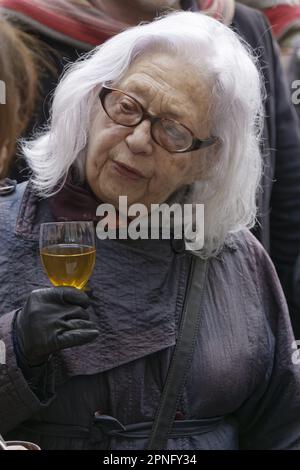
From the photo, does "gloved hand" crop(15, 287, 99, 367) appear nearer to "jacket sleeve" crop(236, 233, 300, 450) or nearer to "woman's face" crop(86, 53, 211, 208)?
"woman's face" crop(86, 53, 211, 208)

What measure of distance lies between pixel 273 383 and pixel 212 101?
0.71 meters

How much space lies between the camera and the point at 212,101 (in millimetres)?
1573

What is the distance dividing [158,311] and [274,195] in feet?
2.24

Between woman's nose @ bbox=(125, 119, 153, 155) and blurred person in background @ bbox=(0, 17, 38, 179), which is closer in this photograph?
woman's nose @ bbox=(125, 119, 153, 155)

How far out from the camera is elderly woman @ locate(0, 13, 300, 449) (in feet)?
4.91

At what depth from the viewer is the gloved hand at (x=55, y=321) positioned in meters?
1.32

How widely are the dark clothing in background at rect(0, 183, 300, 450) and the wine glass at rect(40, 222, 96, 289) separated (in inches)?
5.9

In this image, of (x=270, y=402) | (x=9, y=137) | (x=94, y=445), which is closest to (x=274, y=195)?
(x=270, y=402)

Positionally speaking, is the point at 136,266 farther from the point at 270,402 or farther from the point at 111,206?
the point at 270,402

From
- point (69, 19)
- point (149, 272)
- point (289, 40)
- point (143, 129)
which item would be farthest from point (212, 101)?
point (289, 40)

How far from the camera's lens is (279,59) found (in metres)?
2.05

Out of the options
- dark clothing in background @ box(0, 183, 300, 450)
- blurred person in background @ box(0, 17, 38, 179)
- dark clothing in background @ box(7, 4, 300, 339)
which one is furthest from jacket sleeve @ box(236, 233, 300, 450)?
blurred person in background @ box(0, 17, 38, 179)

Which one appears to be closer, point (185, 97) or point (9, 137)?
point (185, 97)

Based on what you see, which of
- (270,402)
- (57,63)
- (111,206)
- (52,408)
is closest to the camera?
(52,408)
